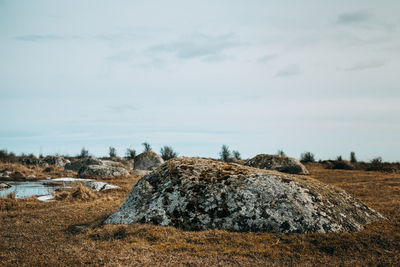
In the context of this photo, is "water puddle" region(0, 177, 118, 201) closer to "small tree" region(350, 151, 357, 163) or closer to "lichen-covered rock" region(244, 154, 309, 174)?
"lichen-covered rock" region(244, 154, 309, 174)

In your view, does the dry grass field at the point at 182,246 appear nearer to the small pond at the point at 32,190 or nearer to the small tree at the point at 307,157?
the small pond at the point at 32,190

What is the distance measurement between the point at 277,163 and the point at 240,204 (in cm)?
1478

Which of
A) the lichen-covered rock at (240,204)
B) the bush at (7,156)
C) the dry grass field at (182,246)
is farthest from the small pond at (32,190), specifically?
the bush at (7,156)

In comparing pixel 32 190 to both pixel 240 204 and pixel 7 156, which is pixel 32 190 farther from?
pixel 7 156

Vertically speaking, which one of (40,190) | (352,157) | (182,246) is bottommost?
(182,246)

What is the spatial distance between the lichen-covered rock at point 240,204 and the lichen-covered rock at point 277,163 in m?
12.6

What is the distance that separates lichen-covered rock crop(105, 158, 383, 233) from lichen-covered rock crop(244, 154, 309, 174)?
12609mm

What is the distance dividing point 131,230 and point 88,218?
283 centimetres

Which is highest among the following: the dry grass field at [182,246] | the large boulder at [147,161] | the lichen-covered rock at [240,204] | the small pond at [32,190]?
the large boulder at [147,161]

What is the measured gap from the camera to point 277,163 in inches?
861

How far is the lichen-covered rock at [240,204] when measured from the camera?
742 cm

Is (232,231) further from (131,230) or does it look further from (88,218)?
(88,218)

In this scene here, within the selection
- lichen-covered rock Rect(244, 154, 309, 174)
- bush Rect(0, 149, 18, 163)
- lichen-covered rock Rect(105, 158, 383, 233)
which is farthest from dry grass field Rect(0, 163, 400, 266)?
bush Rect(0, 149, 18, 163)

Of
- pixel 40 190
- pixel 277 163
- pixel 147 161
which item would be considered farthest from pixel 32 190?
pixel 147 161
